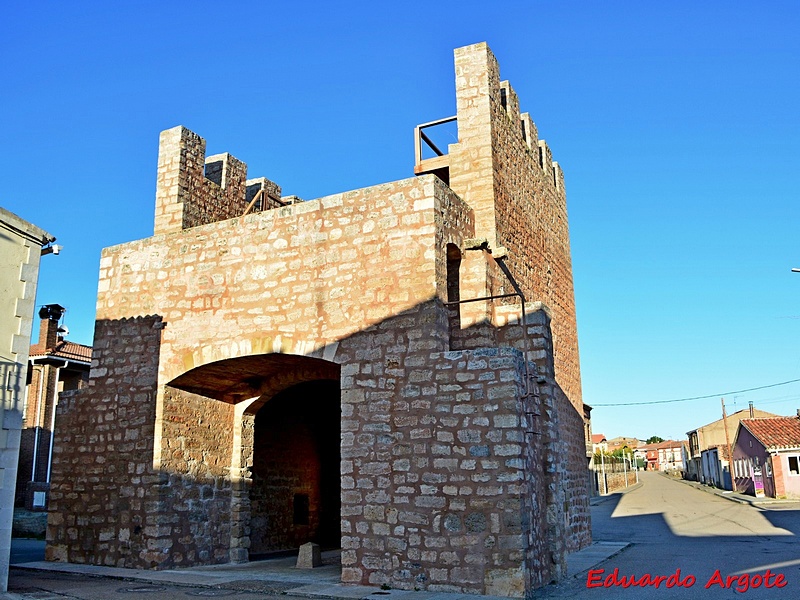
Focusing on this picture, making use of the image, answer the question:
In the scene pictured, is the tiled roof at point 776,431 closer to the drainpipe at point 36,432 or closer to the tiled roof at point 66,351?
the tiled roof at point 66,351

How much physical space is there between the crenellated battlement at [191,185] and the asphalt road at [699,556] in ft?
26.3

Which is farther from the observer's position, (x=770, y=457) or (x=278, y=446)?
(x=770, y=457)

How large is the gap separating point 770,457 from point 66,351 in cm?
2967

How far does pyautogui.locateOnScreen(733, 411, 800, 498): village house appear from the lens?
30.2m

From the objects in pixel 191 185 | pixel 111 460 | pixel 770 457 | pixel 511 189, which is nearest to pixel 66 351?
pixel 191 185

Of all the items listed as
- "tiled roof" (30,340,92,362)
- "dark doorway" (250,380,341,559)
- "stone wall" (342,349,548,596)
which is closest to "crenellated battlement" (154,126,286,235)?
"dark doorway" (250,380,341,559)

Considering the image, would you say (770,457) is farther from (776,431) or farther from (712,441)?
(712,441)

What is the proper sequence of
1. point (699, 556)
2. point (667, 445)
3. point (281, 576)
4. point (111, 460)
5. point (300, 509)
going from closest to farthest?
point (281, 576) < point (111, 460) < point (699, 556) < point (300, 509) < point (667, 445)

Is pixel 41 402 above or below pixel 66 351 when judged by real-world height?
below

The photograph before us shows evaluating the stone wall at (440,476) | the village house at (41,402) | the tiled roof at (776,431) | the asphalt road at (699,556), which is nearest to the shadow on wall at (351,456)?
A: the stone wall at (440,476)

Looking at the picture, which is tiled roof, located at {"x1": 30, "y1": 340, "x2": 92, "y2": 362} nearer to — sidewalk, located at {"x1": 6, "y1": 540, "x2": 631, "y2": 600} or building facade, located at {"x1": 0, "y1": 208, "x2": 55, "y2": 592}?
sidewalk, located at {"x1": 6, "y1": 540, "x2": 631, "y2": 600}

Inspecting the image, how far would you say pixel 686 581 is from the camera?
852 cm

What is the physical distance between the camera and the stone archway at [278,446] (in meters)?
10.8

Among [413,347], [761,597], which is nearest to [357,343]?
[413,347]
